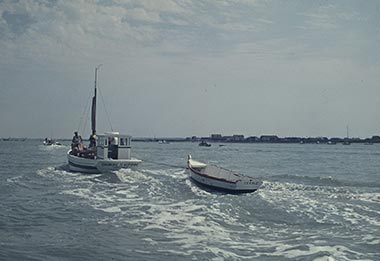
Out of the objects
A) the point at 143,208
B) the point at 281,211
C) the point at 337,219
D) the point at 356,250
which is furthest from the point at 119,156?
the point at 356,250

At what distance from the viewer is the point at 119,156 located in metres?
46.9

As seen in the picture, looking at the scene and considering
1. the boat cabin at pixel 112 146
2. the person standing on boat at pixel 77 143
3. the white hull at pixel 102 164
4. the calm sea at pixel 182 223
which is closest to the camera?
the calm sea at pixel 182 223

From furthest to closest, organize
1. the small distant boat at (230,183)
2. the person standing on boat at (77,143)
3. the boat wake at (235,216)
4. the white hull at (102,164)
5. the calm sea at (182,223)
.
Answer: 1. the person standing on boat at (77,143)
2. the white hull at (102,164)
3. the small distant boat at (230,183)
4. the boat wake at (235,216)
5. the calm sea at (182,223)

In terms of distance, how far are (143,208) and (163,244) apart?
8.62m

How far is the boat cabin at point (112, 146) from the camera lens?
153 ft

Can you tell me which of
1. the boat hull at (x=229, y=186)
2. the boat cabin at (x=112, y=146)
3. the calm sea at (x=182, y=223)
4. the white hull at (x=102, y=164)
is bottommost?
the calm sea at (x=182, y=223)

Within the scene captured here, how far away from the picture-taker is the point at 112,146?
46.8 metres

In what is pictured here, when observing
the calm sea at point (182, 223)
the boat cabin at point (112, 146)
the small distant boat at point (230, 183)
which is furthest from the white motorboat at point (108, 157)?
the small distant boat at point (230, 183)

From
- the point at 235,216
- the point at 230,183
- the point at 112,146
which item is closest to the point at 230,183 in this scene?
the point at 230,183

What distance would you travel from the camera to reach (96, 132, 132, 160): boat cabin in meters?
46.5

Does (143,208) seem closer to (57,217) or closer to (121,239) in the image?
(57,217)

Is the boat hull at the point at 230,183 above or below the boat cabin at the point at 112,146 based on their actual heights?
below

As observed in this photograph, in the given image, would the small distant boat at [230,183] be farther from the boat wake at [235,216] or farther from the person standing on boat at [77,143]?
the person standing on boat at [77,143]

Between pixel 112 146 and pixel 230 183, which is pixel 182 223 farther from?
pixel 112 146
